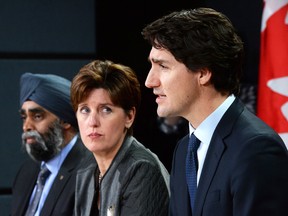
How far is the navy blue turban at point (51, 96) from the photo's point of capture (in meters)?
2.72

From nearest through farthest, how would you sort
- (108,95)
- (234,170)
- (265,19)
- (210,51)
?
(234,170) < (210,51) < (108,95) < (265,19)

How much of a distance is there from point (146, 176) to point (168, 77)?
44cm

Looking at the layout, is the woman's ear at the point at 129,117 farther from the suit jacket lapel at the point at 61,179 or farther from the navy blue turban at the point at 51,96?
the navy blue turban at the point at 51,96

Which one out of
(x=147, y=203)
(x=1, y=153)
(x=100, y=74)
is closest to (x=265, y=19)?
(x=100, y=74)

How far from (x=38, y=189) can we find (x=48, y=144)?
169 mm

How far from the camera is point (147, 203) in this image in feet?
6.59

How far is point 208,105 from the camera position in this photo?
67.3 inches

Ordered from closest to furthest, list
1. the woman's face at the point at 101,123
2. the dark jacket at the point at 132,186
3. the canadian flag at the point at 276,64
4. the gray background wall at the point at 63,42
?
1. the dark jacket at the point at 132,186
2. the woman's face at the point at 101,123
3. the canadian flag at the point at 276,64
4. the gray background wall at the point at 63,42

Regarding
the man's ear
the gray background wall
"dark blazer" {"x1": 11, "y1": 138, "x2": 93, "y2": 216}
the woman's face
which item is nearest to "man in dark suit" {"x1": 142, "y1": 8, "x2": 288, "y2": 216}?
the man's ear

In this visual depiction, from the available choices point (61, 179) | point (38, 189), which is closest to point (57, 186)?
point (61, 179)

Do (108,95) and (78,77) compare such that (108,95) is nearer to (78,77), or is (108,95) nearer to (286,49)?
(78,77)

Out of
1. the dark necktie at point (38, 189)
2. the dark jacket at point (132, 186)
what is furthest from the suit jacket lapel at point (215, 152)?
the dark necktie at point (38, 189)

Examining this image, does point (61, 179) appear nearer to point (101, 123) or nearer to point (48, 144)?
point (48, 144)

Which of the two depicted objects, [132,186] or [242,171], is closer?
[242,171]
